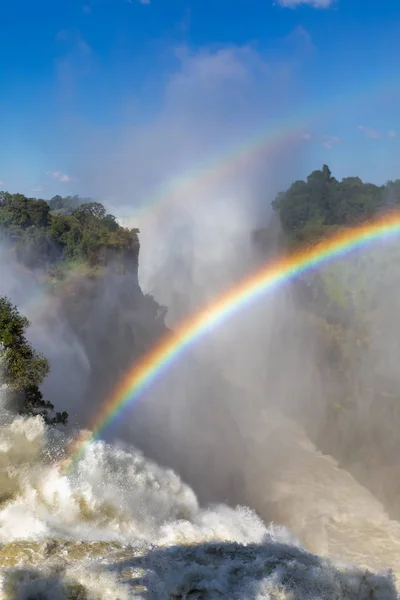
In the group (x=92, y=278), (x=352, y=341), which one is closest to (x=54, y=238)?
(x=92, y=278)

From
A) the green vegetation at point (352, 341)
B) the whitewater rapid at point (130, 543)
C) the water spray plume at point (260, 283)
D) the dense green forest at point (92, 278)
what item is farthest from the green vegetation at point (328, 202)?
the whitewater rapid at point (130, 543)

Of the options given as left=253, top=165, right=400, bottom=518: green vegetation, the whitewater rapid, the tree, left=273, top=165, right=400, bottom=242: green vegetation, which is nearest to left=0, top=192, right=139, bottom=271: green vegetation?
→ the tree

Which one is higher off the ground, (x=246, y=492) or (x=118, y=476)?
(x=246, y=492)

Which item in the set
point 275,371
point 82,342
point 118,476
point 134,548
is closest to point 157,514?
point 118,476

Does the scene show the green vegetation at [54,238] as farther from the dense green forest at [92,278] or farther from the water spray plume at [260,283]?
the water spray plume at [260,283]

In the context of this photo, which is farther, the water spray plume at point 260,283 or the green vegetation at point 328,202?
the green vegetation at point 328,202

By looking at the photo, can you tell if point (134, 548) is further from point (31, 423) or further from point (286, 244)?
point (286, 244)

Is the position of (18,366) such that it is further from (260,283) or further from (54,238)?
(260,283)

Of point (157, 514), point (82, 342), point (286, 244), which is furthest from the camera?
point (286, 244)

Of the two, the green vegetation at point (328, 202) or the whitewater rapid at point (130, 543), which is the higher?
the green vegetation at point (328, 202)
